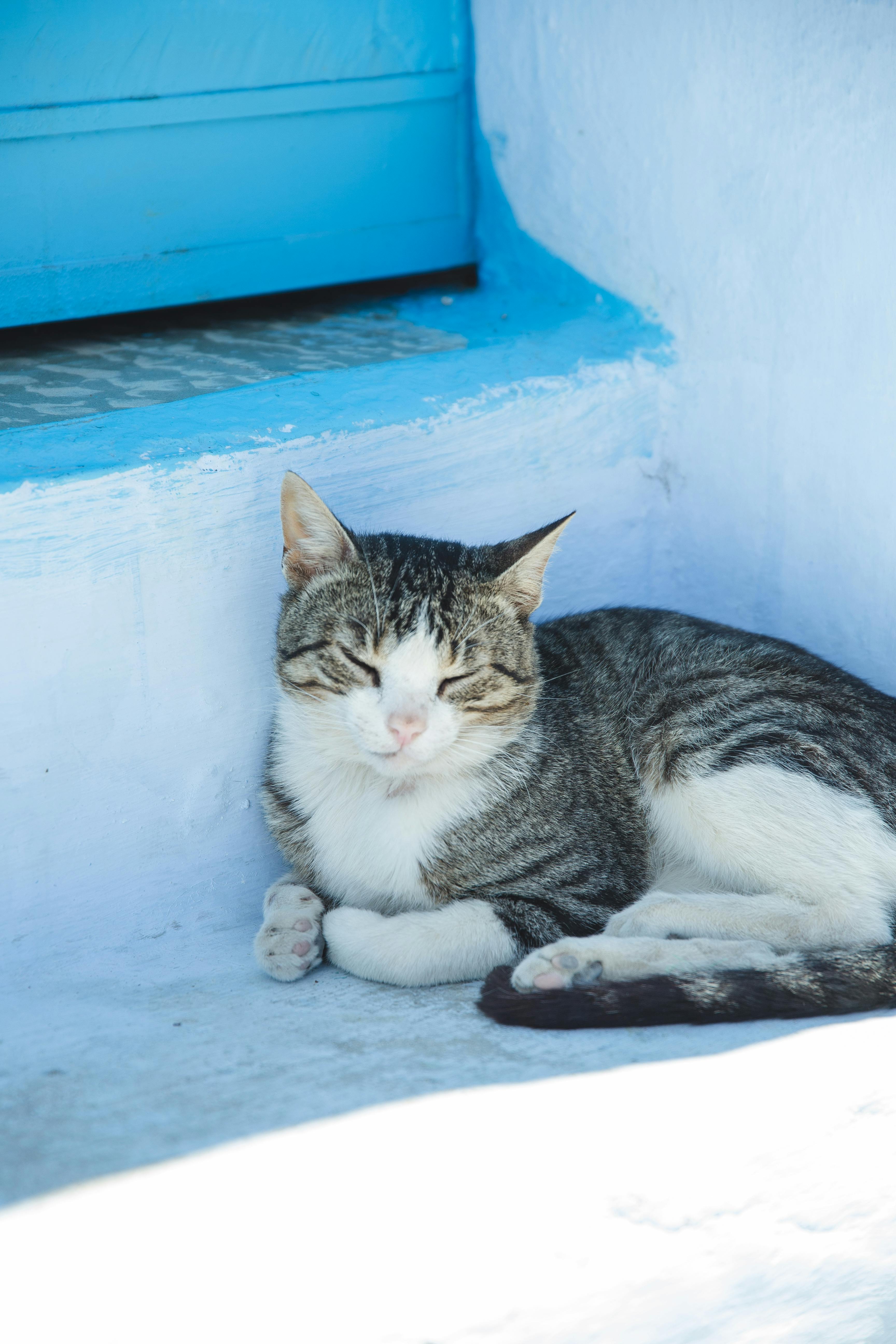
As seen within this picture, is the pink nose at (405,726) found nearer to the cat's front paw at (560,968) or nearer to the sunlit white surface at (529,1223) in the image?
the cat's front paw at (560,968)

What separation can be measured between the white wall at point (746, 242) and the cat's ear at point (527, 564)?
909mm

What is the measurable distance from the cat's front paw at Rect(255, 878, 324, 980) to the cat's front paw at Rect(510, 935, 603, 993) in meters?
0.47

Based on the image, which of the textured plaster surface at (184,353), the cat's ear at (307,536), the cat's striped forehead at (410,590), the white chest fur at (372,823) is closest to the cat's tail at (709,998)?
the white chest fur at (372,823)

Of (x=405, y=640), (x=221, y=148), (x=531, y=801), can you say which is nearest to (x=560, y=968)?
(x=531, y=801)

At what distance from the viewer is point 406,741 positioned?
218cm

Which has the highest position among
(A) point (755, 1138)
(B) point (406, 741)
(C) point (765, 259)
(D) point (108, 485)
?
(C) point (765, 259)

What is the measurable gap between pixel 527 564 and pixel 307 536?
0.47 m

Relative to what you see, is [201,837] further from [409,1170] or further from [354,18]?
[354,18]

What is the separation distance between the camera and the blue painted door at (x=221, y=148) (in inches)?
113

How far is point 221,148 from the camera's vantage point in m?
3.14

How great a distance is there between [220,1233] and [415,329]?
2.52 meters

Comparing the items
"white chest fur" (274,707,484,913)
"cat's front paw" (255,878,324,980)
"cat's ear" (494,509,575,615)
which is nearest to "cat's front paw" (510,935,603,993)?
"white chest fur" (274,707,484,913)

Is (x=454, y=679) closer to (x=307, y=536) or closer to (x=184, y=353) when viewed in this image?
(x=307, y=536)

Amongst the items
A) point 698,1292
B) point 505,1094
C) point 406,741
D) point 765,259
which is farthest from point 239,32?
point 698,1292
